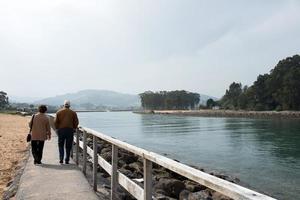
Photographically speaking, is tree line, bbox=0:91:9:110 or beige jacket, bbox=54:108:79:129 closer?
beige jacket, bbox=54:108:79:129

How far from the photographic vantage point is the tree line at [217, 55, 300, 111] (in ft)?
369

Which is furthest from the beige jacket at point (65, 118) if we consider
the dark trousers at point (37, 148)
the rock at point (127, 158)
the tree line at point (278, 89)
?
the tree line at point (278, 89)

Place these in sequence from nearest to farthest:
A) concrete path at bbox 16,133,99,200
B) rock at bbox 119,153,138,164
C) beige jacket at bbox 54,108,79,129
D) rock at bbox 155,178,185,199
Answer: concrete path at bbox 16,133,99,200 < beige jacket at bbox 54,108,79,129 < rock at bbox 155,178,185,199 < rock at bbox 119,153,138,164

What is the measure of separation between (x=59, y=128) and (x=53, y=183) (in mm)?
3094

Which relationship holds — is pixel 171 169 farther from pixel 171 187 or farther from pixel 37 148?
pixel 37 148

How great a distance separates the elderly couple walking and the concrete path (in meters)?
0.47

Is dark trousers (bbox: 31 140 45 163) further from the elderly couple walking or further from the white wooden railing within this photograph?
the white wooden railing

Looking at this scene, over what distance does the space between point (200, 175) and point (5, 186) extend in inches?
316

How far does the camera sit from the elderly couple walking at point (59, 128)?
469 inches

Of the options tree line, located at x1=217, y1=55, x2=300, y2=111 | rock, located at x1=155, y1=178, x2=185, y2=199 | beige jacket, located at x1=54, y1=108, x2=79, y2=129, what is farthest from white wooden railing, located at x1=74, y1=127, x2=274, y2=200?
tree line, located at x1=217, y1=55, x2=300, y2=111

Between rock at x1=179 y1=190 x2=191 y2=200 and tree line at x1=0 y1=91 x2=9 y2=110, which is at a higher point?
tree line at x1=0 y1=91 x2=9 y2=110

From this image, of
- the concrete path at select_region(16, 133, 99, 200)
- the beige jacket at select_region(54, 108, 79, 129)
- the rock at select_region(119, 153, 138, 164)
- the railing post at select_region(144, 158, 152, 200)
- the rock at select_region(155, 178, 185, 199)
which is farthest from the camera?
the rock at select_region(119, 153, 138, 164)

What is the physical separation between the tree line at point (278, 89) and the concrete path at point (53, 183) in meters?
107

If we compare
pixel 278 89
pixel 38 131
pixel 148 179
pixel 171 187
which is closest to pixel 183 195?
pixel 171 187
